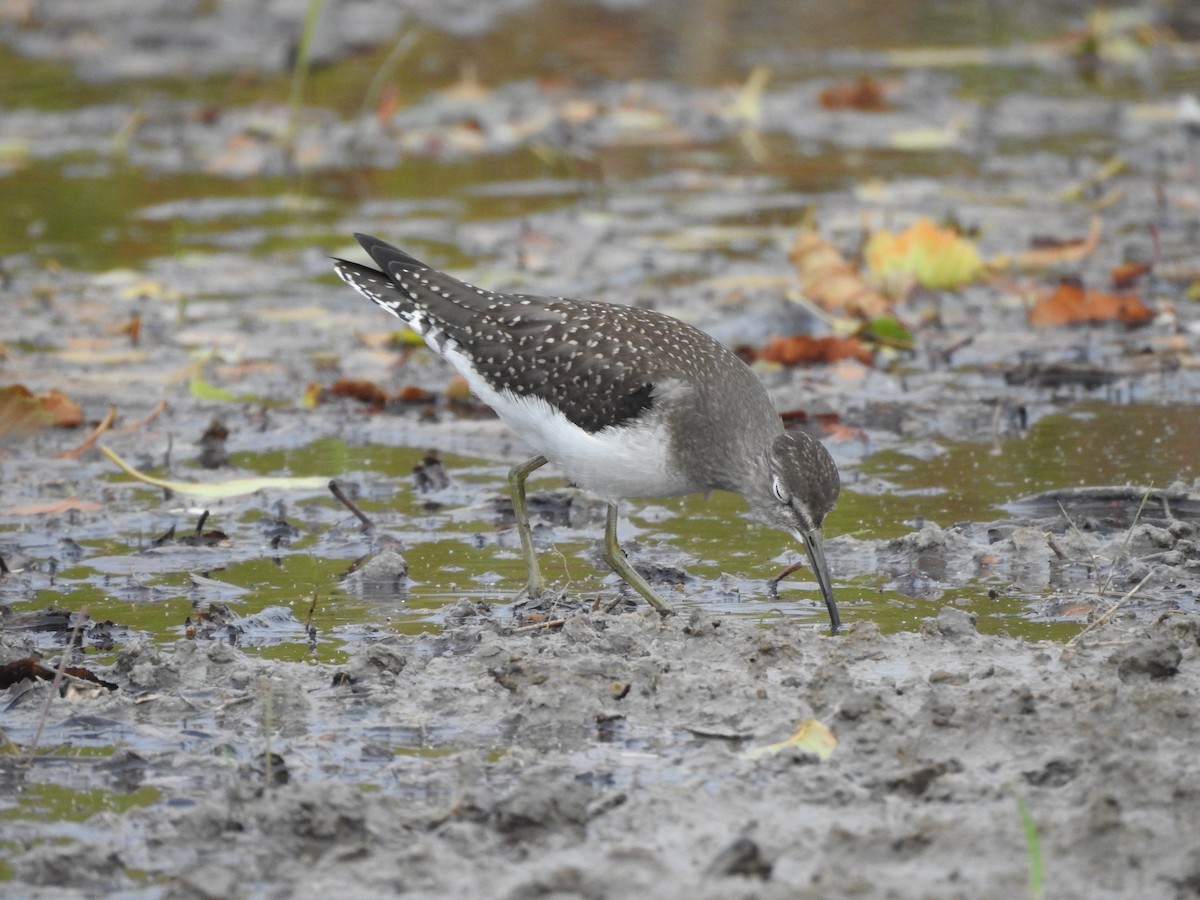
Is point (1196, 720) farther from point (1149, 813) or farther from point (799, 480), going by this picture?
point (799, 480)

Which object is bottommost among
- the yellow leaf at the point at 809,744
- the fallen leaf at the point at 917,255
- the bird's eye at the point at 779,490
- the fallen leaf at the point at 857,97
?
the yellow leaf at the point at 809,744

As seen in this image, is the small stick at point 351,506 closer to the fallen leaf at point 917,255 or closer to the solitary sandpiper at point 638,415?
the solitary sandpiper at point 638,415

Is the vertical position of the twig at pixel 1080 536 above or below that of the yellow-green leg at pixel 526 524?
above

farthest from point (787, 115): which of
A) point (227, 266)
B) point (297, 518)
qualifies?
point (297, 518)

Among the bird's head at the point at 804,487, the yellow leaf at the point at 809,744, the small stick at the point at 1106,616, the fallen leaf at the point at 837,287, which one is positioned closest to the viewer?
the yellow leaf at the point at 809,744

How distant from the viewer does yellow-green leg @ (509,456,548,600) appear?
618cm

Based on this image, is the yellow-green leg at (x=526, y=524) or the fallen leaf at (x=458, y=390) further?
the fallen leaf at (x=458, y=390)

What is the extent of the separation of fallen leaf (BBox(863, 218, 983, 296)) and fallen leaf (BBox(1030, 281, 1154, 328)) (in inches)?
28.2

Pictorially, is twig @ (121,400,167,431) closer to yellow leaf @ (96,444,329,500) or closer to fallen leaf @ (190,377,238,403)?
fallen leaf @ (190,377,238,403)

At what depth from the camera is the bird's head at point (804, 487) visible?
5902 mm

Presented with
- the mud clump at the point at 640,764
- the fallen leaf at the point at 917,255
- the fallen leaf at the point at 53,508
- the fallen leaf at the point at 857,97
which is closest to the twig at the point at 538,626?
the mud clump at the point at 640,764

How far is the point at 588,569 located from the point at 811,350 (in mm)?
2702

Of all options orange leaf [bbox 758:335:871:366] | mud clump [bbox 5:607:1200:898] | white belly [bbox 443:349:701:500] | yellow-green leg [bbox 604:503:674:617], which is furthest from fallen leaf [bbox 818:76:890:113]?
mud clump [bbox 5:607:1200:898]

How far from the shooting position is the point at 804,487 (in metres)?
5.90
